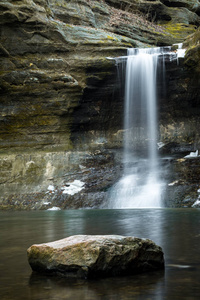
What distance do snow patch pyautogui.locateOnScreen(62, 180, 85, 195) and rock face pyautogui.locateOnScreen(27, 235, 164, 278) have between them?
1358 centimetres

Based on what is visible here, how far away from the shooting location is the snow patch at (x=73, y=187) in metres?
18.2

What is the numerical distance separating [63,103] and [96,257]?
18.5 metres

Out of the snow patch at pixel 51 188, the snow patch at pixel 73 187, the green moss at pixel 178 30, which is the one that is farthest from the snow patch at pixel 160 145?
the green moss at pixel 178 30

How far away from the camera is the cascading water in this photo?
55.6 ft

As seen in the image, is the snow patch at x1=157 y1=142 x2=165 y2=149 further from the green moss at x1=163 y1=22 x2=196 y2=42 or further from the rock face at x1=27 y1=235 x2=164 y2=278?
the rock face at x1=27 y1=235 x2=164 y2=278

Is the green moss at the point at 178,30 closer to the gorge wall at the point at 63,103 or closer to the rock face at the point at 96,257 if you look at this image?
the gorge wall at the point at 63,103

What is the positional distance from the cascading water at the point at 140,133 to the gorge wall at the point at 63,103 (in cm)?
59

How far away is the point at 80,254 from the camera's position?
4.13m

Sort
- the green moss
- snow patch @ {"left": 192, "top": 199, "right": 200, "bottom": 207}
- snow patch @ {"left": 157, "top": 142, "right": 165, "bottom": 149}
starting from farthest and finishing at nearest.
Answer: the green moss < snow patch @ {"left": 157, "top": 142, "right": 165, "bottom": 149} < snow patch @ {"left": 192, "top": 199, "right": 200, "bottom": 207}

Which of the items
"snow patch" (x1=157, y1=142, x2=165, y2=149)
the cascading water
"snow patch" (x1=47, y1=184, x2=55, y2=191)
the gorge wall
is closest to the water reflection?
the cascading water

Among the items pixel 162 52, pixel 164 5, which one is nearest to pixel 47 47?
pixel 162 52

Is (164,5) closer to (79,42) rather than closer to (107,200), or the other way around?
(79,42)

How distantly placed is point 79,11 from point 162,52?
272 inches

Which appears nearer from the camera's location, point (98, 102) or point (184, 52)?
point (184, 52)
